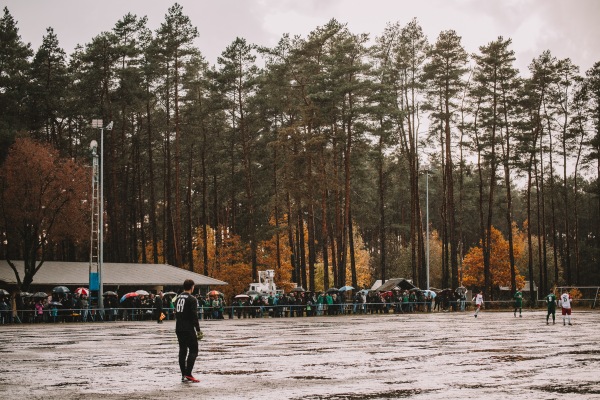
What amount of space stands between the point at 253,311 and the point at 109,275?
11.4m

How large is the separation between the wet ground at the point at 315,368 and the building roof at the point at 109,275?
83.5ft

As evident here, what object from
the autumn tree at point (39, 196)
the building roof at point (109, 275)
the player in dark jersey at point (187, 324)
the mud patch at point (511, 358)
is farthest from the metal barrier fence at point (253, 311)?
the player in dark jersey at point (187, 324)

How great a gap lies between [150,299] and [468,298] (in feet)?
102

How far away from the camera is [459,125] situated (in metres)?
66.9

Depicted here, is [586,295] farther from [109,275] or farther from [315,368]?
[315,368]

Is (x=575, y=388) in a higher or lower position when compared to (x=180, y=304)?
lower

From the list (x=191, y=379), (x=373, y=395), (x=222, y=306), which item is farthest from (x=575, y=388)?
(x=222, y=306)

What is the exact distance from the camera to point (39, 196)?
50.0 meters

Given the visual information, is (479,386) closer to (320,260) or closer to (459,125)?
(459,125)

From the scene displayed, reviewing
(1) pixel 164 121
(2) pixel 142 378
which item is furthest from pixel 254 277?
(2) pixel 142 378

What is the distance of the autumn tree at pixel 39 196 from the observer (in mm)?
49625

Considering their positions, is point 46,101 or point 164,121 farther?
point 164,121

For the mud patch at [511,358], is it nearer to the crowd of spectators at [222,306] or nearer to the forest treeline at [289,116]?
the crowd of spectators at [222,306]

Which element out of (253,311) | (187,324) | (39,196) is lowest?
(253,311)
